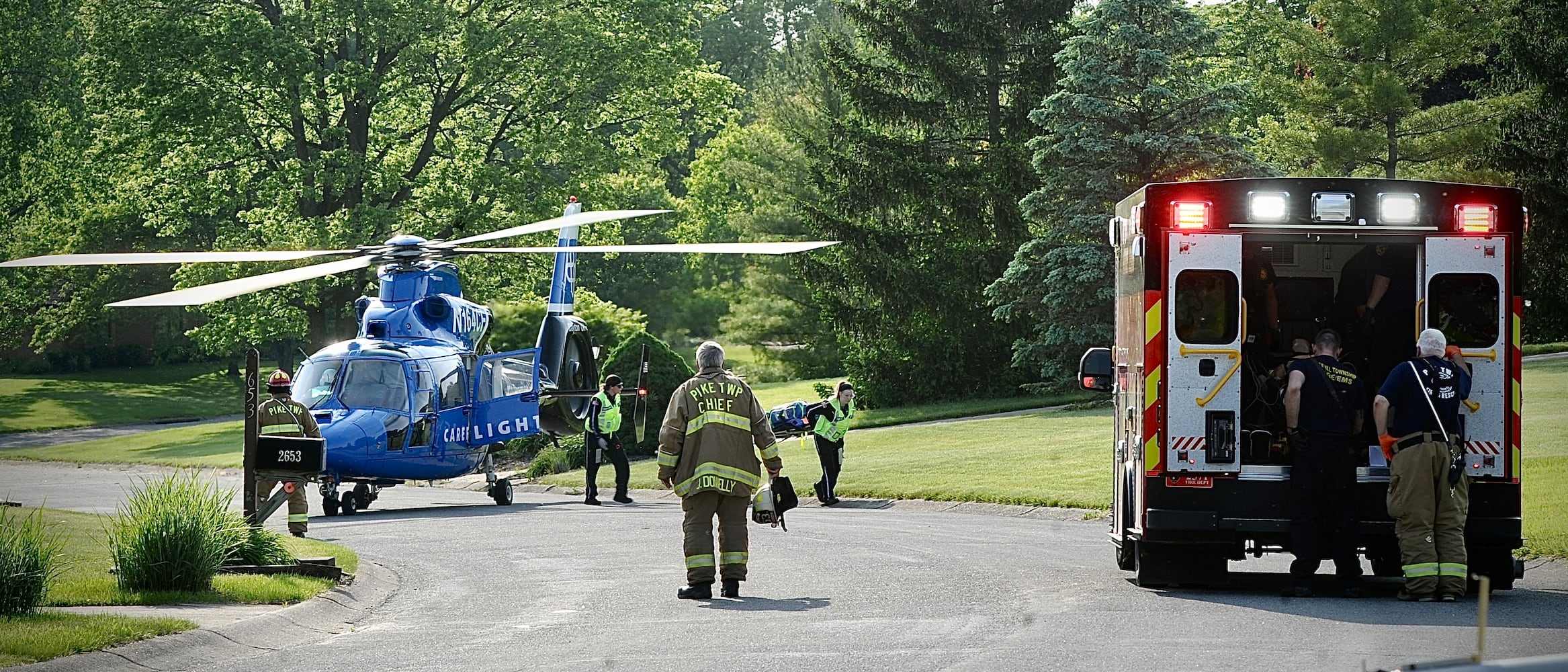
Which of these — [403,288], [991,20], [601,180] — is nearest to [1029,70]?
[991,20]

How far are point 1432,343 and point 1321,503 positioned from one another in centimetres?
130

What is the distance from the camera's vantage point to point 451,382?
24.5 meters

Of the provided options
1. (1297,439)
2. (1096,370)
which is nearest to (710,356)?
(1096,370)

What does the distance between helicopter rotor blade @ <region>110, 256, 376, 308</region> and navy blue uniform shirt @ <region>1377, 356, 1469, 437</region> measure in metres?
8.33

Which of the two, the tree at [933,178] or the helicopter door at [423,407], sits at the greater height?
the tree at [933,178]

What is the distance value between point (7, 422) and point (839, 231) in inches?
975

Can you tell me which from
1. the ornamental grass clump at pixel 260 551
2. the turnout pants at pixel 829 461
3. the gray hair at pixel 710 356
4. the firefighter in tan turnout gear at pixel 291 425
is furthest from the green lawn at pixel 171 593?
the turnout pants at pixel 829 461

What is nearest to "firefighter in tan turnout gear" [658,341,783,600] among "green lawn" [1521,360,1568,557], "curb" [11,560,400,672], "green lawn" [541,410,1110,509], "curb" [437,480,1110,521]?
"curb" [11,560,400,672]

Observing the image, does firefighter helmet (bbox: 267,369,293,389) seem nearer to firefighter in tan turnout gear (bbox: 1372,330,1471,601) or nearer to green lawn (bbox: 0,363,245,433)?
firefighter in tan turnout gear (bbox: 1372,330,1471,601)

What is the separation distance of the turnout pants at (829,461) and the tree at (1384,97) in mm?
20979

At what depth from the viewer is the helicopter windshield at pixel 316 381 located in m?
22.8

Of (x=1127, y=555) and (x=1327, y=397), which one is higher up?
(x=1327, y=397)

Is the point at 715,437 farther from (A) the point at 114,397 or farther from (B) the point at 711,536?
(A) the point at 114,397

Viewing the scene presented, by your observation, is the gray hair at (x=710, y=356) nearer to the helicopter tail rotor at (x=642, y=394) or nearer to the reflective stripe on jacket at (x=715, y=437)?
the reflective stripe on jacket at (x=715, y=437)
